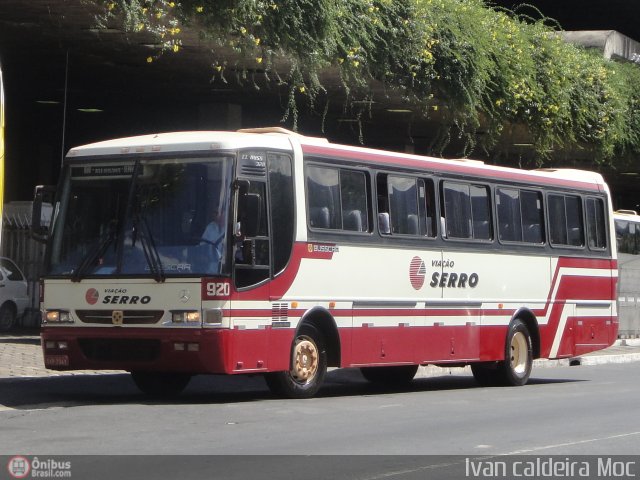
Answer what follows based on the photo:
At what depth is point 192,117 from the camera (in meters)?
31.8

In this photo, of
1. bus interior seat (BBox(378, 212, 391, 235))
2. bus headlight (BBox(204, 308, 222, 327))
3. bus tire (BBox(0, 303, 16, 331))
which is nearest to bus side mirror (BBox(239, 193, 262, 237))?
bus headlight (BBox(204, 308, 222, 327))

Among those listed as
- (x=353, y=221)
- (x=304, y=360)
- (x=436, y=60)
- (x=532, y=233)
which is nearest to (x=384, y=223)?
Answer: (x=353, y=221)

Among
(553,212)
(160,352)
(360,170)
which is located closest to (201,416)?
(160,352)

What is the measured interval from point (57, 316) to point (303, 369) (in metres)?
2.96

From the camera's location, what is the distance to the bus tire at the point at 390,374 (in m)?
19.6

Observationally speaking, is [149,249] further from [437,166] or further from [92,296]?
[437,166]

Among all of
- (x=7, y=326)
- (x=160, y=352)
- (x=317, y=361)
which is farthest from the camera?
(x=7, y=326)

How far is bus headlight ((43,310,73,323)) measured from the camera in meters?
14.9

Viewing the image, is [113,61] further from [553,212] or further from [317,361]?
[317,361]

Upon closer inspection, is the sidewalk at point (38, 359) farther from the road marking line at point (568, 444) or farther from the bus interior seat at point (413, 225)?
the road marking line at point (568, 444)

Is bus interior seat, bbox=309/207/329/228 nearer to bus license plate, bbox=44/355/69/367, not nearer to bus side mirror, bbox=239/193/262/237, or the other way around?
bus side mirror, bbox=239/193/262/237

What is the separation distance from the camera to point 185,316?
1429 centimetres

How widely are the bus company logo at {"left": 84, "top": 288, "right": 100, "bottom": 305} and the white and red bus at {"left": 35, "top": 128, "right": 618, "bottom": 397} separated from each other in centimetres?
1

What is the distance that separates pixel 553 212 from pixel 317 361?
21.0 ft
